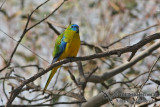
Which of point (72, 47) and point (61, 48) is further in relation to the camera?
point (61, 48)

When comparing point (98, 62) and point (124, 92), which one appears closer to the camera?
point (124, 92)

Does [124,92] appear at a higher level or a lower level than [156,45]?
lower

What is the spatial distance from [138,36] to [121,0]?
6.36ft

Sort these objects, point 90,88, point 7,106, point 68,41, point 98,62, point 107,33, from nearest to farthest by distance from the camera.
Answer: point 7,106, point 68,41, point 98,62, point 90,88, point 107,33

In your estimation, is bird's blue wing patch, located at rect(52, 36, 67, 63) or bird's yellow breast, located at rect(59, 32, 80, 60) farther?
bird's blue wing patch, located at rect(52, 36, 67, 63)

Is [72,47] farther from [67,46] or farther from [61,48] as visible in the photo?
[61,48]

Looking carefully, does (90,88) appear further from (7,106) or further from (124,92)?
(7,106)

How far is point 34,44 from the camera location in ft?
28.8

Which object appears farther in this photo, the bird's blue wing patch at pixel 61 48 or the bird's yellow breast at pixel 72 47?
the bird's blue wing patch at pixel 61 48

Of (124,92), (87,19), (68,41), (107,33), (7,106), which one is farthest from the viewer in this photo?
(87,19)

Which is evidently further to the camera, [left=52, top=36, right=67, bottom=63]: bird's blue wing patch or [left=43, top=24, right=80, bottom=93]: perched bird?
[left=52, top=36, right=67, bottom=63]: bird's blue wing patch

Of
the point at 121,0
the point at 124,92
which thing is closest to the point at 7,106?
the point at 124,92

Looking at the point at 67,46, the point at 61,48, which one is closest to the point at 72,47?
the point at 67,46

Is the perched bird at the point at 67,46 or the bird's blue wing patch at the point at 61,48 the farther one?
the bird's blue wing patch at the point at 61,48
